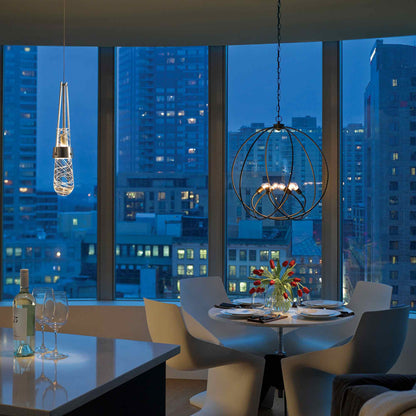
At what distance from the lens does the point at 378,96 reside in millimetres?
5133

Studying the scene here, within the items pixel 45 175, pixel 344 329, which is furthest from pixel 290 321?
pixel 45 175

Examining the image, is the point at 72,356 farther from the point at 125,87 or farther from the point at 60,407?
the point at 125,87

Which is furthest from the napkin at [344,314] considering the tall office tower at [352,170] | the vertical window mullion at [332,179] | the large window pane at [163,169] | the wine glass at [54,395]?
the wine glass at [54,395]

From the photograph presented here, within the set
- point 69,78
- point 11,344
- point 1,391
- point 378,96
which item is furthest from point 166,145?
point 1,391

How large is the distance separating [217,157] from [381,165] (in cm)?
146

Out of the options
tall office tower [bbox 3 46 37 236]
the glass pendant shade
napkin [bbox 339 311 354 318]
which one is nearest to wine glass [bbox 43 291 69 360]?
the glass pendant shade

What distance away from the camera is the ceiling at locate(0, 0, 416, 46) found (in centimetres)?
407

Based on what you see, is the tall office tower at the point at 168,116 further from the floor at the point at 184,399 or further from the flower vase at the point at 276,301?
the floor at the point at 184,399

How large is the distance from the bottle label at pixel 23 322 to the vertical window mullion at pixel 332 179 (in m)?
3.57

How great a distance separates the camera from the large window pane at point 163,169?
5438 millimetres

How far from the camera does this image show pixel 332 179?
5.21 m

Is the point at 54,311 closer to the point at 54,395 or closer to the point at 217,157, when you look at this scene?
the point at 54,395

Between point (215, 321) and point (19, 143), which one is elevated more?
point (19, 143)

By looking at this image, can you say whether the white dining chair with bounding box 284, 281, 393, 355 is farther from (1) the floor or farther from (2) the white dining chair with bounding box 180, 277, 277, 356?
(1) the floor
